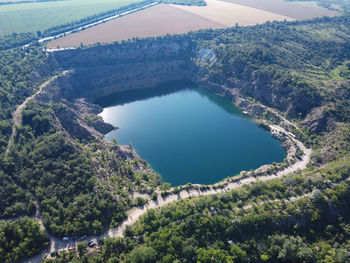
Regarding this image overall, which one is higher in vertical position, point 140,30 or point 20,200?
point 140,30

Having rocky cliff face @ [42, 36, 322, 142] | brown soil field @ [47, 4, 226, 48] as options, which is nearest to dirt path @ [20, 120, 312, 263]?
rocky cliff face @ [42, 36, 322, 142]

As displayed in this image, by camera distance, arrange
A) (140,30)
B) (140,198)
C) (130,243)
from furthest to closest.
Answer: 1. (140,30)
2. (140,198)
3. (130,243)

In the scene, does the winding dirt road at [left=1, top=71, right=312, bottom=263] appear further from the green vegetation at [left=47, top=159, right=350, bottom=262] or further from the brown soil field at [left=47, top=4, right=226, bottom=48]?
the brown soil field at [left=47, top=4, right=226, bottom=48]

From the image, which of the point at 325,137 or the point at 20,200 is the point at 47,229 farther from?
the point at 325,137

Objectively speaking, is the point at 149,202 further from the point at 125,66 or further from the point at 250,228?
the point at 125,66

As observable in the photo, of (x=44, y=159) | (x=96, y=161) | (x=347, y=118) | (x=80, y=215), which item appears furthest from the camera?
(x=347, y=118)

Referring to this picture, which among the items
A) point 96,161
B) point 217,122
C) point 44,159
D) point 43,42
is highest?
point 43,42

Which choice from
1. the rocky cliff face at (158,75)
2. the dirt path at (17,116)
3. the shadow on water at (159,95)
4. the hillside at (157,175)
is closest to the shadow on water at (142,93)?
the shadow on water at (159,95)

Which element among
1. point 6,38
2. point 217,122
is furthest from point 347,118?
point 6,38

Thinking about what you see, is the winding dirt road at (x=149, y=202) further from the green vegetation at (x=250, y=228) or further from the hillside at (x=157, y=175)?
the green vegetation at (x=250, y=228)
